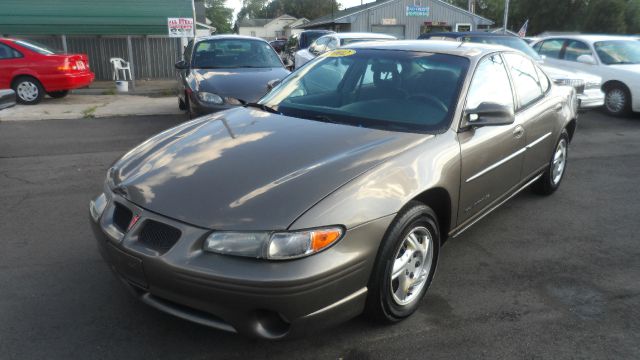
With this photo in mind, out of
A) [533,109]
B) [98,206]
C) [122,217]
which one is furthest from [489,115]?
[98,206]

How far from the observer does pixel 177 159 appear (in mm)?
2863

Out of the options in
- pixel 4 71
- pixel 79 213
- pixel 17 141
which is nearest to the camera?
pixel 79 213

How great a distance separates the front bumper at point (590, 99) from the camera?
29.8 ft

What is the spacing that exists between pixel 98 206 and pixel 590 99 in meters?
9.03

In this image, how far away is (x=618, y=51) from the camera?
10.7 m

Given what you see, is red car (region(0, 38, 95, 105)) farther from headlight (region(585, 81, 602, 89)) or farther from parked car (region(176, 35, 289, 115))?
headlight (region(585, 81, 602, 89))

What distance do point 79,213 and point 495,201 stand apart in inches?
144

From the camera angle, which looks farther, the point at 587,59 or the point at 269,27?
the point at 269,27

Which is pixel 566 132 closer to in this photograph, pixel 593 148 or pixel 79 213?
pixel 593 148

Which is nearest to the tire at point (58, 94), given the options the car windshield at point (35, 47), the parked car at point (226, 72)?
the car windshield at point (35, 47)

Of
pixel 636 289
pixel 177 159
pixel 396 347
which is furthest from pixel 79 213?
pixel 636 289

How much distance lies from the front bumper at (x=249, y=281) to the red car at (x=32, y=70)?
33.9ft

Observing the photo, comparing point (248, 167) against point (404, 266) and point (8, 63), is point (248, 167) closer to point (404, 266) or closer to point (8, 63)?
point (404, 266)

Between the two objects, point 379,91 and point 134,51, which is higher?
point 134,51
